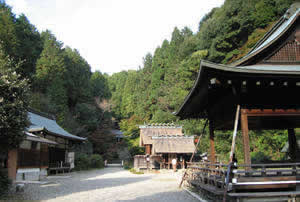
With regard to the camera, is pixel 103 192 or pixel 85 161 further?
pixel 85 161

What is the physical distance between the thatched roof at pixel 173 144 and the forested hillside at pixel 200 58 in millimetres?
2914

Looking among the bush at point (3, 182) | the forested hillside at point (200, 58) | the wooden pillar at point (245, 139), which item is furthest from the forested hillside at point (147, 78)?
the bush at point (3, 182)

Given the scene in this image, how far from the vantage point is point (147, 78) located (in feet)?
151

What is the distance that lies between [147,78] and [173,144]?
82.5 ft

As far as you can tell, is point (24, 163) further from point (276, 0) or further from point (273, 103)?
point (276, 0)

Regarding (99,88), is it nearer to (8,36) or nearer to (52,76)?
(52,76)

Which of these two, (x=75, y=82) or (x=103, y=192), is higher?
(x=75, y=82)

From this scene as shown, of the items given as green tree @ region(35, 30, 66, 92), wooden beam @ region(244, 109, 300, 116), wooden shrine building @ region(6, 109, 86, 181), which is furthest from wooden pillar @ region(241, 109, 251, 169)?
green tree @ region(35, 30, 66, 92)

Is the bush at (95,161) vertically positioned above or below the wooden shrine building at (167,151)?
below

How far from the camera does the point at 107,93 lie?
45.0 metres

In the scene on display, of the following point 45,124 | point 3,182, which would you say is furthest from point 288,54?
point 45,124

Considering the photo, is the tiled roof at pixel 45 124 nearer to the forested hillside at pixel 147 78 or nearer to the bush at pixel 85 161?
the bush at pixel 85 161

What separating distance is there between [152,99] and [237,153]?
71.2 ft

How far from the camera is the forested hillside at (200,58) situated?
957 inches
